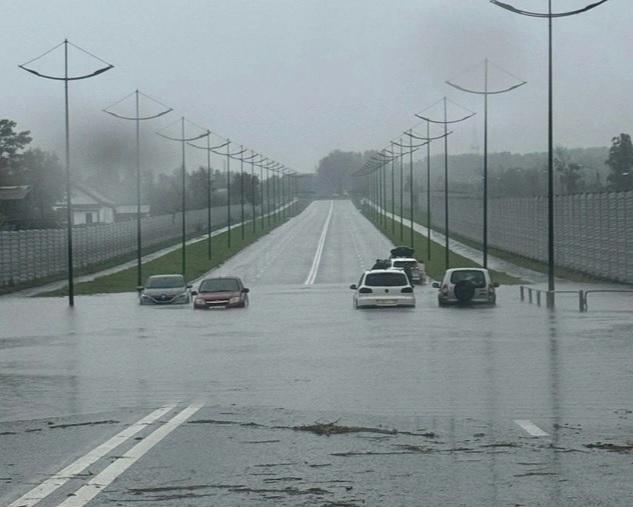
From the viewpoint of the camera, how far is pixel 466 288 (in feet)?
158

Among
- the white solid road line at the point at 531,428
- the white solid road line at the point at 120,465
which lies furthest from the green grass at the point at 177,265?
the white solid road line at the point at 531,428

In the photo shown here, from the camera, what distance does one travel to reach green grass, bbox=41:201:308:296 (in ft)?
232

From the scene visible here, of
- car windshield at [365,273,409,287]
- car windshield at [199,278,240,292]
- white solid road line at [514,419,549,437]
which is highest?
car windshield at [365,273,409,287]

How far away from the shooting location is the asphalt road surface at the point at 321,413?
11.1 meters

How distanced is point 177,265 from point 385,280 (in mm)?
47724

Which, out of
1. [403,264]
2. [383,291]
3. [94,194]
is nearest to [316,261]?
[403,264]

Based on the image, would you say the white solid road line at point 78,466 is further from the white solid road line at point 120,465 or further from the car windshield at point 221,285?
the car windshield at point 221,285

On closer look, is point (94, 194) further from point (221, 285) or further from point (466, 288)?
point (466, 288)

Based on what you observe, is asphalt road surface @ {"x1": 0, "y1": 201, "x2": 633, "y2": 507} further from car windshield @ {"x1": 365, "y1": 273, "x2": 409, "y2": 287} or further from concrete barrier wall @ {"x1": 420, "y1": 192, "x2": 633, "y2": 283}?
concrete barrier wall @ {"x1": 420, "y1": 192, "x2": 633, "y2": 283}

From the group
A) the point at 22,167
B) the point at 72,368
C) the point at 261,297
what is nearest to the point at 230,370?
the point at 72,368

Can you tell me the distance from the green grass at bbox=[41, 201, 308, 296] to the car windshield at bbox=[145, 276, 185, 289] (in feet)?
33.4

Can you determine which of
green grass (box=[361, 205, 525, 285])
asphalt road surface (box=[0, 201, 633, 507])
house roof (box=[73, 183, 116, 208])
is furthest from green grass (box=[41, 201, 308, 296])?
house roof (box=[73, 183, 116, 208])

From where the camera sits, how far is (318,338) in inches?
1275

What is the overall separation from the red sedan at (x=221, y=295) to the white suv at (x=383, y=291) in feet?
16.2
